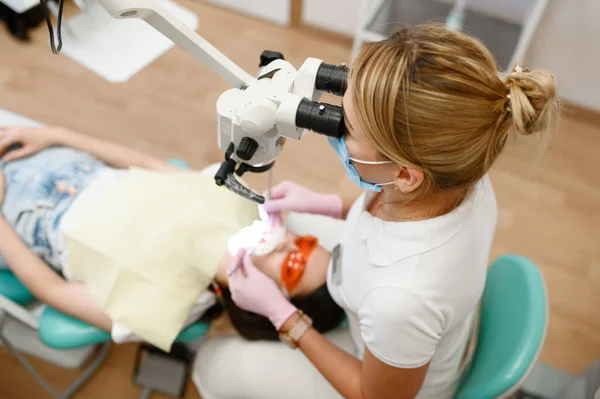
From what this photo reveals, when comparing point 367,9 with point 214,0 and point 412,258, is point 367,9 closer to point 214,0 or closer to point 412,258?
point 214,0

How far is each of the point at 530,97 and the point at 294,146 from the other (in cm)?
160

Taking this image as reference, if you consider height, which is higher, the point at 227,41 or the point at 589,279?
the point at 227,41

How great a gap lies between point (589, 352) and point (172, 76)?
220cm

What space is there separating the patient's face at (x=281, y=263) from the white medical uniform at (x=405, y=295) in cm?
5

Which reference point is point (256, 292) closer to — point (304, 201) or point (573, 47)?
point (304, 201)

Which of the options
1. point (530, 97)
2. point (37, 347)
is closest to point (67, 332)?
point (37, 347)

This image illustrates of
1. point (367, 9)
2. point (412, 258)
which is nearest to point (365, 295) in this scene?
point (412, 258)

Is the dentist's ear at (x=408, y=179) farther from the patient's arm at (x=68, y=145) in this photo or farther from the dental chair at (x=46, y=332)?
the patient's arm at (x=68, y=145)

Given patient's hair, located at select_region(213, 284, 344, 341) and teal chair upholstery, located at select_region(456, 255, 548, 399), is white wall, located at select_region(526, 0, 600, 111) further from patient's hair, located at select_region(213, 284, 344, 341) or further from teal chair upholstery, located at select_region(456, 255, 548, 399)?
patient's hair, located at select_region(213, 284, 344, 341)

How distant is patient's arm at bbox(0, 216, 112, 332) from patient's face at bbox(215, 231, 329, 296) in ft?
1.04

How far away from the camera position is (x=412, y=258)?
909 millimetres

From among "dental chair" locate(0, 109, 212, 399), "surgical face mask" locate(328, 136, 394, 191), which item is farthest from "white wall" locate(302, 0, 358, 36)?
"surgical face mask" locate(328, 136, 394, 191)

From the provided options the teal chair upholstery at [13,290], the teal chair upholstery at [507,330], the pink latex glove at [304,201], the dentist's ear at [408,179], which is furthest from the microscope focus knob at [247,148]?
the teal chair upholstery at [13,290]

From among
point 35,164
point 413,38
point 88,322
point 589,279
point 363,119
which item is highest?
point 413,38
